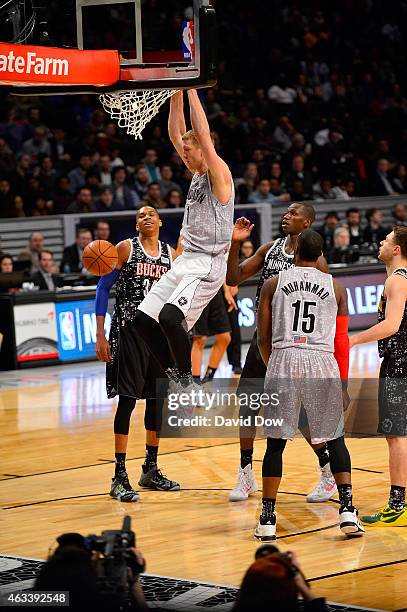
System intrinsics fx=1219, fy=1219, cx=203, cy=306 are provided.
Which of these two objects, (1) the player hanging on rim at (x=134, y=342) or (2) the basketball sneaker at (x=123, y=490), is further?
(1) the player hanging on rim at (x=134, y=342)

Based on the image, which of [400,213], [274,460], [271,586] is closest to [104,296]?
[274,460]

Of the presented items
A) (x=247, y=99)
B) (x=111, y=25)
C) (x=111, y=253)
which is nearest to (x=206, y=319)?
(x=111, y=253)

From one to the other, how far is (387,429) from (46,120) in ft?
44.5

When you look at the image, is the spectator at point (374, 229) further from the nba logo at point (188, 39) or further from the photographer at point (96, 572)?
the photographer at point (96, 572)

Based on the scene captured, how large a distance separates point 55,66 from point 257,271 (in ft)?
6.88

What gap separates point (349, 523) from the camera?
759 centimetres

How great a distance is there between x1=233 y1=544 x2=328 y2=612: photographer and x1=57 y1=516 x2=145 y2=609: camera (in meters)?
0.44

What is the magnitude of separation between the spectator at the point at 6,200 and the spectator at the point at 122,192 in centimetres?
161

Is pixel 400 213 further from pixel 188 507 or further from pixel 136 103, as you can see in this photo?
pixel 188 507

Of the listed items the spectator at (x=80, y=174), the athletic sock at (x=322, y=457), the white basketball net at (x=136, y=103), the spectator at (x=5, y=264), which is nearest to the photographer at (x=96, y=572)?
the athletic sock at (x=322, y=457)

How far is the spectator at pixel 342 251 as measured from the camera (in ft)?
61.4

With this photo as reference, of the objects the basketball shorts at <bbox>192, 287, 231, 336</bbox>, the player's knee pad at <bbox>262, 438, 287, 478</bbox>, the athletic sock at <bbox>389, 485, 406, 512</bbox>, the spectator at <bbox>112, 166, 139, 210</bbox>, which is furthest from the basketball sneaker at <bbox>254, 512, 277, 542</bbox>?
the spectator at <bbox>112, 166, 139, 210</bbox>

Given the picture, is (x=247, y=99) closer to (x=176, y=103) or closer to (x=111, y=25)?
(x=111, y=25)

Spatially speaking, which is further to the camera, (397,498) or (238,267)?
(238,267)
